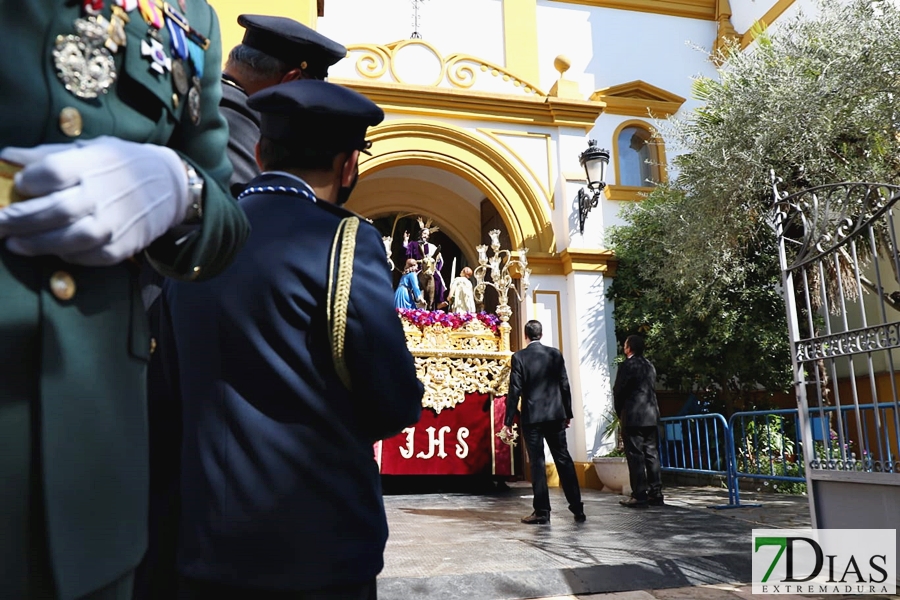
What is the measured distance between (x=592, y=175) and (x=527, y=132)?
139 cm

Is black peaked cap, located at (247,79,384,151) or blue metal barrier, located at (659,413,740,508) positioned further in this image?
blue metal barrier, located at (659,413,740,508)

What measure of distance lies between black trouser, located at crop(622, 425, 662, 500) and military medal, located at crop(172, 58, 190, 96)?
248 inches

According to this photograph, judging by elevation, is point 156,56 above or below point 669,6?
below

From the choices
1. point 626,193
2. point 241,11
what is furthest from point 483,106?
point 241,11

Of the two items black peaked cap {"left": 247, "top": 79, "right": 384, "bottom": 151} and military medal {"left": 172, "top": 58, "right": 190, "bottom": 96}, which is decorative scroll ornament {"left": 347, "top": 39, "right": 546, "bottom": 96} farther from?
military medal {"left": 172, "top": 58, "right": 190, "bottom": 96}

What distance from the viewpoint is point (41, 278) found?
84 centimetres

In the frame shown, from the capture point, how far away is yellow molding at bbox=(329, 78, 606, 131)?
31.6 feet

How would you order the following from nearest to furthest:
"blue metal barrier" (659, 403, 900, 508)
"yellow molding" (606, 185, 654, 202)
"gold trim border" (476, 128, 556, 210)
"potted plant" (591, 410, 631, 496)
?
"blue metal barrier" (659, 403, 900, 508) → "potted plant" (591, 410, 631, 496) → "gold trim border" (476, 128, 556, 210) → "yellow molding" (606, 185, 654, 202)

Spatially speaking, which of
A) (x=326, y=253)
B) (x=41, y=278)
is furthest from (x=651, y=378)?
(x=41, y=278)

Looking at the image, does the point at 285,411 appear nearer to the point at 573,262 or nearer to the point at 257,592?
the point at 257,592

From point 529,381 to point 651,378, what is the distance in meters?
1.62

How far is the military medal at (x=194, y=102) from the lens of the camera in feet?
3.58

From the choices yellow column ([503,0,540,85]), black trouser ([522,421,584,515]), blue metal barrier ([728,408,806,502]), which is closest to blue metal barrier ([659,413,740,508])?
blue metal barrier ([728,408,806,502])

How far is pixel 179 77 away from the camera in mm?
1049
